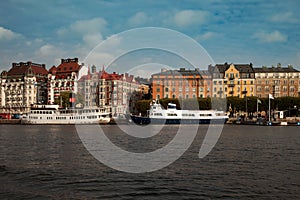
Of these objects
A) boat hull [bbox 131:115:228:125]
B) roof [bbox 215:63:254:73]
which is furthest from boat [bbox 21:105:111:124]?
roof [bbox 215:63:254:73]

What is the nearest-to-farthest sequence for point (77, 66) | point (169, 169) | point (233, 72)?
point (169, 169) < point (233, 72) < point (77, 66)

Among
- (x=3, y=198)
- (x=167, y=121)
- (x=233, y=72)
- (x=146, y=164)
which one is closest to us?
(x=3, y=198)

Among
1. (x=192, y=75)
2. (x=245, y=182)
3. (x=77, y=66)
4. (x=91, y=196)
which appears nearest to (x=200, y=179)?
(x=245, y=182)

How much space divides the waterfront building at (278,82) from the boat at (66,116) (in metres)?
70.9

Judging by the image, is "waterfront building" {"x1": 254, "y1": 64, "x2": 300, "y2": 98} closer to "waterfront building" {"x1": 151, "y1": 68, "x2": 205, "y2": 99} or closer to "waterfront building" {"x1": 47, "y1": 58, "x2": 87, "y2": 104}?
"waterfront building" {"x1": 151, "y1": 68, "x2": 205, "y2": 99}

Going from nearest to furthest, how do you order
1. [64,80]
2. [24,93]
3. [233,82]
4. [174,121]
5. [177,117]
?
[174,121]
[177,117]
[233,82]
[64,80]
[24,93]

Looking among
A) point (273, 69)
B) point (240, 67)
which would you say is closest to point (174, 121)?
point (240, 67)

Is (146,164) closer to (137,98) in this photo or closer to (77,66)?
(137,98)

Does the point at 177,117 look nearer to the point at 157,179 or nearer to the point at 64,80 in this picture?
the point at 64,80

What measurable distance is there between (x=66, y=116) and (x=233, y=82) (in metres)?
73.3

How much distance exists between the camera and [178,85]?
17375 cm

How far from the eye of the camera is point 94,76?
18238cm

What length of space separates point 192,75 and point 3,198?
153 m

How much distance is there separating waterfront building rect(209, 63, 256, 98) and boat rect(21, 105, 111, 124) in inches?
2248
